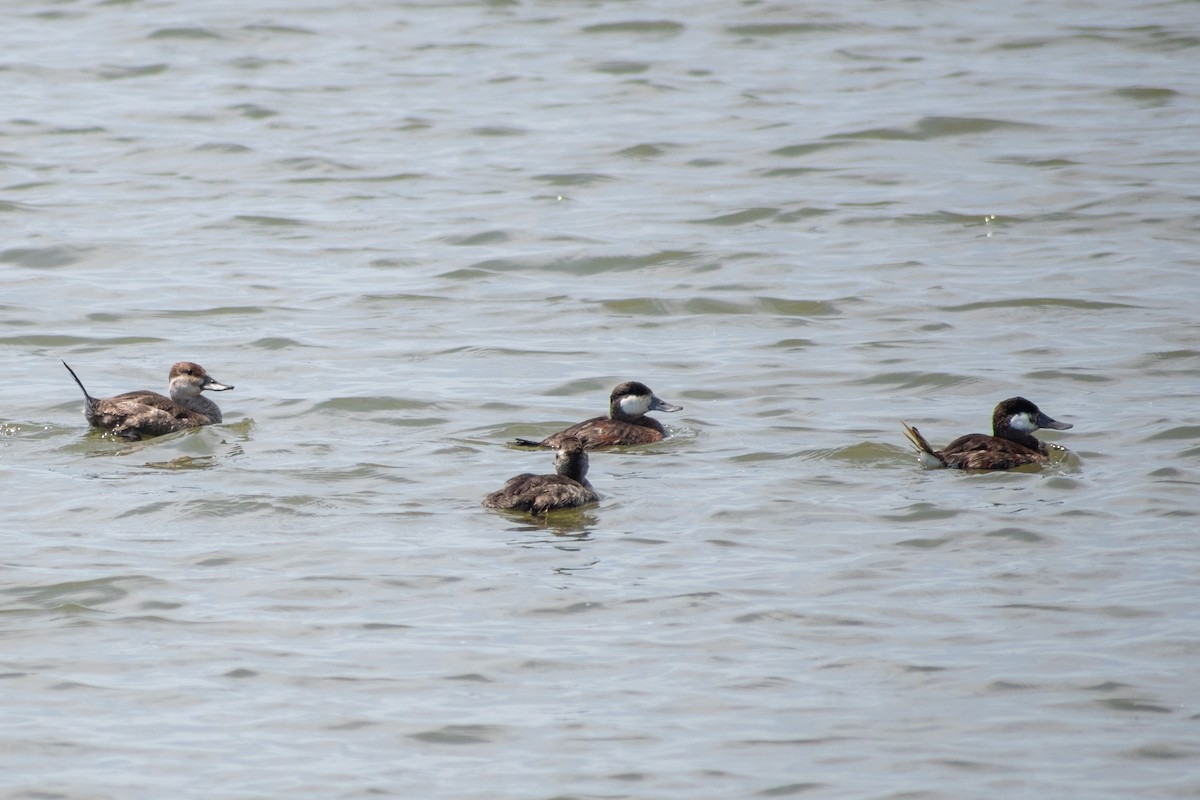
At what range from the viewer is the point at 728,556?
847cm

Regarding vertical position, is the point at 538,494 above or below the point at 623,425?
above

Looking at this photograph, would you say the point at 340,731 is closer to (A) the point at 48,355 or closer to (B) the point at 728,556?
(B) the point at 728,556

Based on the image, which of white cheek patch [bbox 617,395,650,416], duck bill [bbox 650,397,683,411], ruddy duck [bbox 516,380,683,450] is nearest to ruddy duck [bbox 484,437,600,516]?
ruddy duck [bbox 516,380,683,450]

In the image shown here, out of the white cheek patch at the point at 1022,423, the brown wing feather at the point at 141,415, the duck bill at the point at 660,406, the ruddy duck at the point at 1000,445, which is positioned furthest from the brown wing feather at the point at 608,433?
the brown wing feather at the point at 141,415

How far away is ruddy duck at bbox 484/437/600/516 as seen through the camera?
352 inches

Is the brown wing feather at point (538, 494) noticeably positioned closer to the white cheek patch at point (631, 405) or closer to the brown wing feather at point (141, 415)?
the white cheek patch at point (631, 405)

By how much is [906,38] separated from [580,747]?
1850 centimetres

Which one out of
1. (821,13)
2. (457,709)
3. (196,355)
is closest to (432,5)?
(821,13)

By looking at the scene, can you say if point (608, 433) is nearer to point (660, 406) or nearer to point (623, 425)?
point (623, 425)

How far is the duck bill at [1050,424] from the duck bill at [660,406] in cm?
203

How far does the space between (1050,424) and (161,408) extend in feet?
16.0

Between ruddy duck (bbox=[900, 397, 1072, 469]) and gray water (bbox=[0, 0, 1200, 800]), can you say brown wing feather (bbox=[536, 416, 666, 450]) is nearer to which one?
gray water (bbox=[0, 0, 1200, 800])

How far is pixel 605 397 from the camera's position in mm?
11695

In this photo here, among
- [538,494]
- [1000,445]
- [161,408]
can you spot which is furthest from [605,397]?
[538,494]
